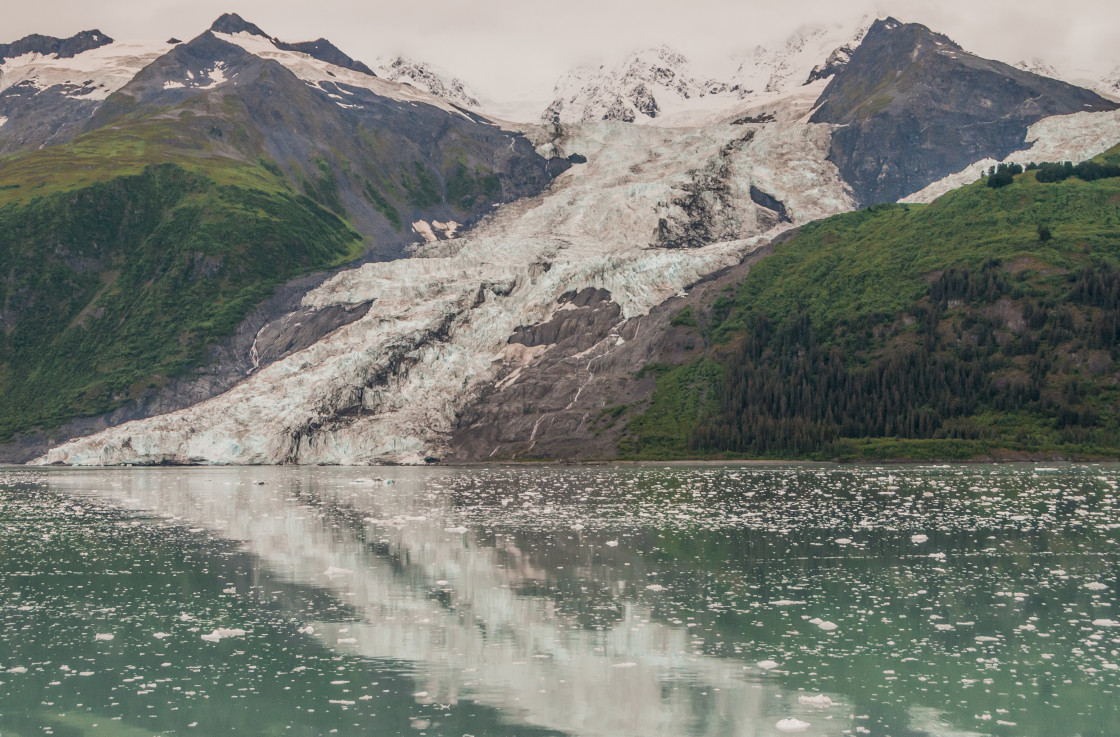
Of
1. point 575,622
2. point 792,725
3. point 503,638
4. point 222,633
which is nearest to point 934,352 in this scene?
point 575,622

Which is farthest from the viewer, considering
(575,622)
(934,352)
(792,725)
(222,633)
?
(934,352)

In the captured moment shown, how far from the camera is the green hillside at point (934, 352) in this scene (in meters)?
143

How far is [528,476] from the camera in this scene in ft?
416

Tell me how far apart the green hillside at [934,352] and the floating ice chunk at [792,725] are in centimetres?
11695

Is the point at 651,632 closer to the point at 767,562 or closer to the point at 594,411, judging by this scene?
the point at 767,562

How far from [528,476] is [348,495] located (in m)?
30.5

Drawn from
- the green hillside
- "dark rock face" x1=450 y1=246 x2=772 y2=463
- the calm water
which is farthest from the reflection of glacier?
"dark rock face" x1=450 y1=246 x2=772 y2=463

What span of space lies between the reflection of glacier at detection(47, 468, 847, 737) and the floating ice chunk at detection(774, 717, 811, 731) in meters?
0.23

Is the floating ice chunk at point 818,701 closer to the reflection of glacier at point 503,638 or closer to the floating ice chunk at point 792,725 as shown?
the reflection of glacier at point 503,638

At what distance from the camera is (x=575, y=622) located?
40.7 metres

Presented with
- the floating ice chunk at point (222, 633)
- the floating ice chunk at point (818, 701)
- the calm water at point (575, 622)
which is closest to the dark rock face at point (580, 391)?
the calm water at point (575, 622)

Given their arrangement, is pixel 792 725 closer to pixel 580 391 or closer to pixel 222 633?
pixel 222 633

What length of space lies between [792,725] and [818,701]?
223 cm

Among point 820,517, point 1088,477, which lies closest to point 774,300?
point 1088,477
